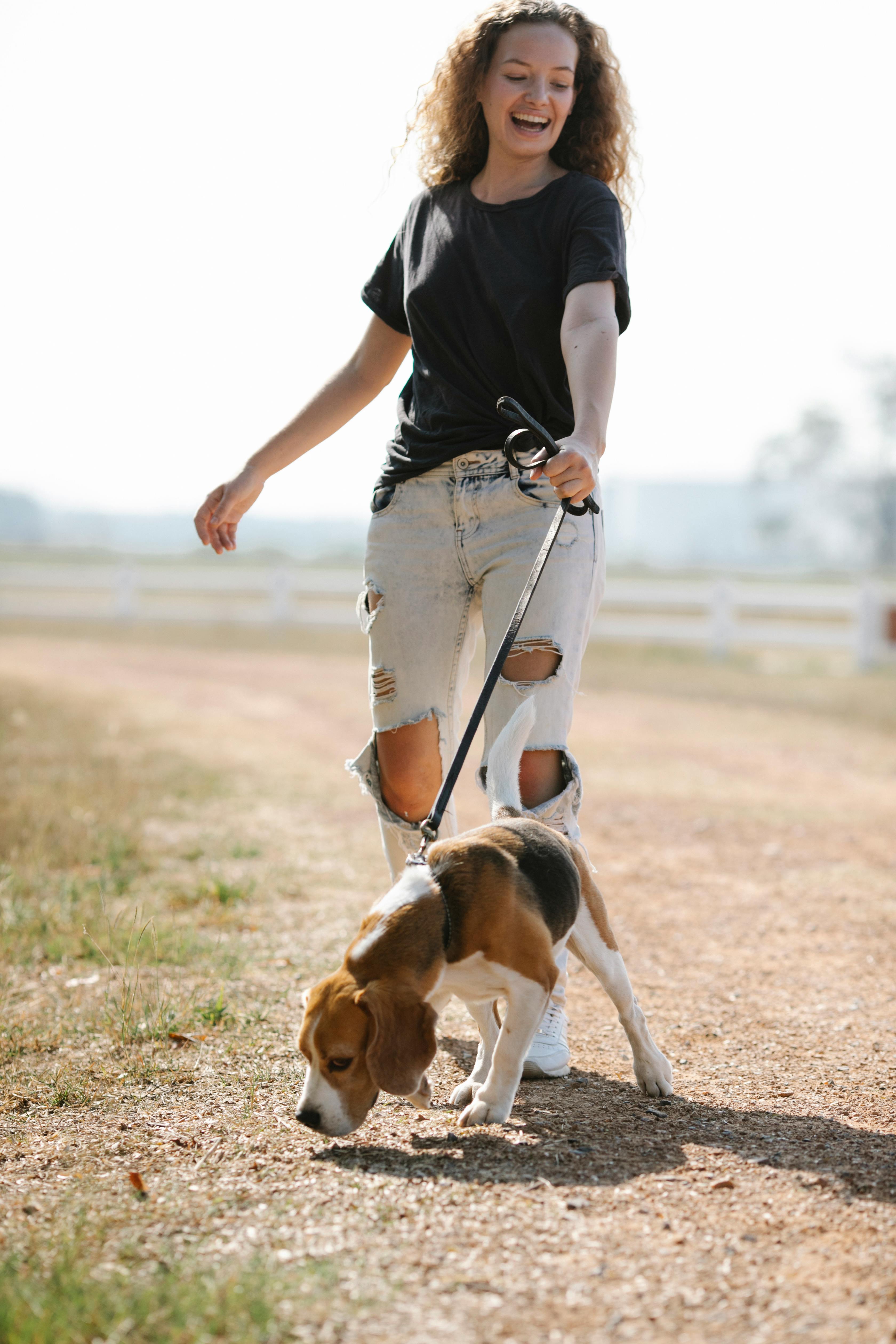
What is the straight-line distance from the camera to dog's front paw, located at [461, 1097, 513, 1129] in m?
2.66

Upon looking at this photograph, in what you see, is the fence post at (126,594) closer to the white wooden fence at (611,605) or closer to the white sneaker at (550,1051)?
the white wooden fence at (611,605)

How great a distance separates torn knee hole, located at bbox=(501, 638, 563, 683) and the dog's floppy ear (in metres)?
0.90

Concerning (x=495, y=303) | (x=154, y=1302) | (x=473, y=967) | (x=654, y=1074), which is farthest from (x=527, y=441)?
(x=154, y=1302)

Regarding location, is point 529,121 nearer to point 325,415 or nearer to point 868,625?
point 325,415

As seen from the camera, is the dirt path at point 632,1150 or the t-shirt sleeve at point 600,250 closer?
the dirt path at point 632,1150

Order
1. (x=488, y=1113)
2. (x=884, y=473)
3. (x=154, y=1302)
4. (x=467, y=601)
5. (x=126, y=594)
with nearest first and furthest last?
1. (x=154, y=1302)
2. (x=488, y=1113)
3. (x=467, y=601)
4. (x=126, y=594)
5. (x=884, y=473)

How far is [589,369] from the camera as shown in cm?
287

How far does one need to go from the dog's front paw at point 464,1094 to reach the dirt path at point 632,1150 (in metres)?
0.04

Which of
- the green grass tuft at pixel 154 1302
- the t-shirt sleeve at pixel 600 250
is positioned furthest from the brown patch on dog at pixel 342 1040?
the t-shirt sleeve at pixel 600 250

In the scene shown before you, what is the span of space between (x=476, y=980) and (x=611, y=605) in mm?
23136

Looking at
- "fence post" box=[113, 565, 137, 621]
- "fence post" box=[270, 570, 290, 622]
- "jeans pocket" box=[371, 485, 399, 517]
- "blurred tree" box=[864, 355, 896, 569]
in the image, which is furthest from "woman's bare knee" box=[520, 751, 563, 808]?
"blurred tree" box=[864, 355, 896, 569]

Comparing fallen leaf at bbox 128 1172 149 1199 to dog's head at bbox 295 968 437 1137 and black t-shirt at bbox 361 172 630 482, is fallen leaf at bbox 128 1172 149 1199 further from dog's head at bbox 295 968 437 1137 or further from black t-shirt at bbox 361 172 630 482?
black t-shirt at bbox 361 172 630 482

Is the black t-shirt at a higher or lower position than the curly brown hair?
lower

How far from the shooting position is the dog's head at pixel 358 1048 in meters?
2.38
